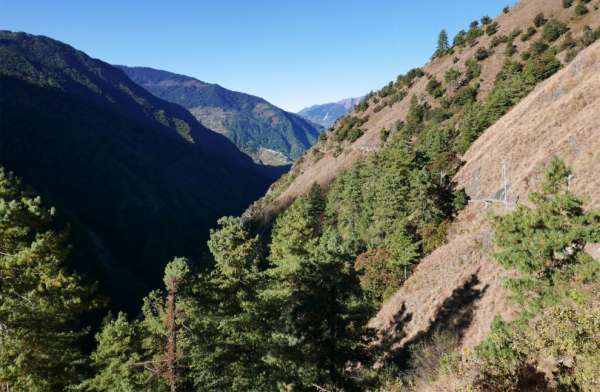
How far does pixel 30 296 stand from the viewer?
39.5 ft

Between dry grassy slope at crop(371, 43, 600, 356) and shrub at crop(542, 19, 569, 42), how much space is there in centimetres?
3847

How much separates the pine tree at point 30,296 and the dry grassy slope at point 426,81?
7660 centimetres

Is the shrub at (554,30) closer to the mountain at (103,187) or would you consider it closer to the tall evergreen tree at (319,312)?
the tall evergreen tree at (319,312)

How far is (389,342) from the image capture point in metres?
28.8

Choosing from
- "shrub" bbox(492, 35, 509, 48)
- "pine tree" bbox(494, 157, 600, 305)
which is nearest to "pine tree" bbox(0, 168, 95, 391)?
"pine tree" bbox(494, 157, 600, 305)

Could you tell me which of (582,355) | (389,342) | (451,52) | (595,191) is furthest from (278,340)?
(451,52)

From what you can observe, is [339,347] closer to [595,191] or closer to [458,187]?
[595,191]

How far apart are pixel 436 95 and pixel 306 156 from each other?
4881cm

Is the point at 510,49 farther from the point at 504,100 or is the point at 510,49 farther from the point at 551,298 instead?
the point at 551,298

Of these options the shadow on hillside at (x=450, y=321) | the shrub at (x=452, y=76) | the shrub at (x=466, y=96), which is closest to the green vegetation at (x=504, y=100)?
the shrub at (x=466, y=96)

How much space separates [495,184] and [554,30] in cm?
5658

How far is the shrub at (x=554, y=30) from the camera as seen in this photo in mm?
73438

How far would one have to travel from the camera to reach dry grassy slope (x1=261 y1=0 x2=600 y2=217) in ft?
264

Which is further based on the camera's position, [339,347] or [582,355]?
[339,347]
